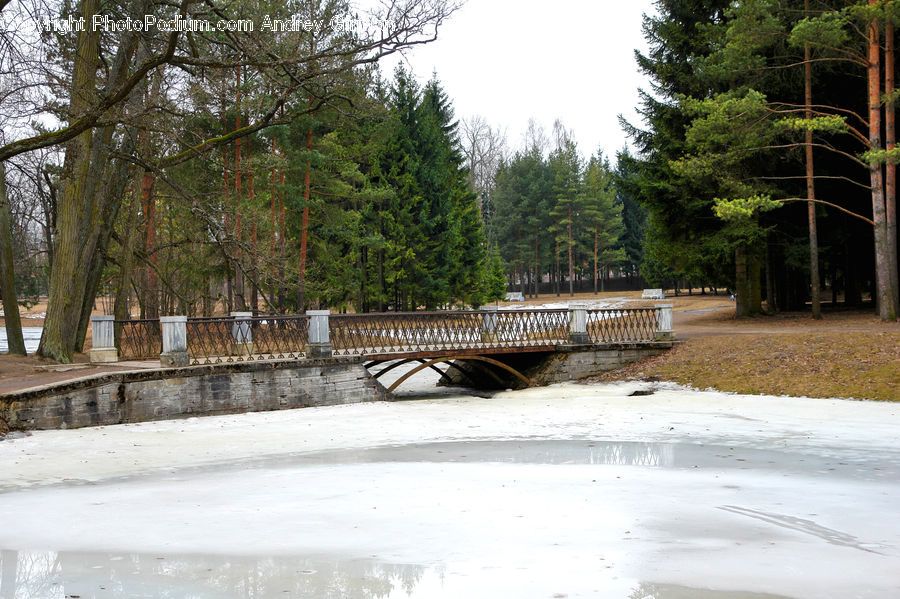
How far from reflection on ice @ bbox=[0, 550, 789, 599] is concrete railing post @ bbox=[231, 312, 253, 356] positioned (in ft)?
39.3

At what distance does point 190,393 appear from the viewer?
16.2 meters

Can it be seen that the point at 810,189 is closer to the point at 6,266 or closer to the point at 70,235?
the point at 70,235

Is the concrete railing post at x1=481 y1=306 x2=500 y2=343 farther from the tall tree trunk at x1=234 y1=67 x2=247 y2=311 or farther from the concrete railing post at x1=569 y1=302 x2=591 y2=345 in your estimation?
the tall tree trunk at x1=234 y1=67 x2=247 y2=311

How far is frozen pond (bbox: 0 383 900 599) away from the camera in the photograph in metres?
5.74

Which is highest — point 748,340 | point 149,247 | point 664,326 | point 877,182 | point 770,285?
point 877,182

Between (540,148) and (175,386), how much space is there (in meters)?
65.1

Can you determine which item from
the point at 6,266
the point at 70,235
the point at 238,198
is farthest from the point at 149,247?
the point at 70,235

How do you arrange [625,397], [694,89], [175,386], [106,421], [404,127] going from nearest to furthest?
[106,421] < [175,386] < [625,397] < [694,89] < [404,127]

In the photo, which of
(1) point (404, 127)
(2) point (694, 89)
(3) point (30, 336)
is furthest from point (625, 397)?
(3) point (30, 336)

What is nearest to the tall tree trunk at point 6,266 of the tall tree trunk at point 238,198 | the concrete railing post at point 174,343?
the concrete railing post at point 174,343

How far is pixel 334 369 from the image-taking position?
18.5 meters

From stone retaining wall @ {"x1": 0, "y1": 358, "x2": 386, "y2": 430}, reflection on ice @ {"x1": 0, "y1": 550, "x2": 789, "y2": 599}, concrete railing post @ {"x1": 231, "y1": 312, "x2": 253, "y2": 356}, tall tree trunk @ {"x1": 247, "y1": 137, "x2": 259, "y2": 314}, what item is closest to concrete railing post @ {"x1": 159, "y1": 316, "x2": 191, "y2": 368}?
stone retaining wall @ {"x1": 0, "y1": 358, "x2": 386, "y2": 430}

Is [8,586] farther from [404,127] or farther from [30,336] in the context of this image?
[30,336]

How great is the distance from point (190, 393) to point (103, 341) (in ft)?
10.4
